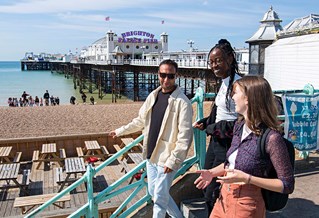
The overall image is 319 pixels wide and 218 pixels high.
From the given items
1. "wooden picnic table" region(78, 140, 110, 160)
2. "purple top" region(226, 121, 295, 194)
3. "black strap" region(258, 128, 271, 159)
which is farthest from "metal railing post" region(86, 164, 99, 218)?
"wooden picnic table" region(78, 140, 110, 160)

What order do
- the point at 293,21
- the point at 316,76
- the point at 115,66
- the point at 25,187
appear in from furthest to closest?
the point at 115,66, the point at 293,21, the point at 316,76, the point at 25,187

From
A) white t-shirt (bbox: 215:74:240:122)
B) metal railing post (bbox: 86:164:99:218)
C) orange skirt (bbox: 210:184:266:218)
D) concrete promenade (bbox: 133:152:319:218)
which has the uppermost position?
white t-shirt (bbox: 215:74:240:122)

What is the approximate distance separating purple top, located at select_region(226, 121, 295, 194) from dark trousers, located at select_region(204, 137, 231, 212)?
50 centimetres

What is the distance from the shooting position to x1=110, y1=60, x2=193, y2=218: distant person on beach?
267cm

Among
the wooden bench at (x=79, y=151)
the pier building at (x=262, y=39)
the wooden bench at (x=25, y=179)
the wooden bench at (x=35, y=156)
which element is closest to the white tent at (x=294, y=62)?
the pier building at (x=262, y=39)

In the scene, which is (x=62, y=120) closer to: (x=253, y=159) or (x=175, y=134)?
(x=175, y=134)

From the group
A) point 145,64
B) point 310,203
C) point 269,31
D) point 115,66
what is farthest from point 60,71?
point 310,203

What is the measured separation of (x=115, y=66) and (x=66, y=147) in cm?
3754

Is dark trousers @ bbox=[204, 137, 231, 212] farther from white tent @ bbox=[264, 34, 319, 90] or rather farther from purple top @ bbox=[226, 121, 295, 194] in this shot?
white tent @ bbox=[264, 34, 319, 90]

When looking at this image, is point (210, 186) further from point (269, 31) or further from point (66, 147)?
point (269, 31)

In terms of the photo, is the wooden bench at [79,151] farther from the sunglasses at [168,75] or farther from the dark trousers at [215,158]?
the dark trousers at [215,158]

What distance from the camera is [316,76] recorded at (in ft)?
29.8

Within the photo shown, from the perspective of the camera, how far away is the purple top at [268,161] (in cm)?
171

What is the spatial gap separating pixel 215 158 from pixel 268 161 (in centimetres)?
82
